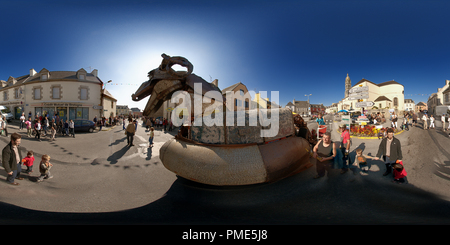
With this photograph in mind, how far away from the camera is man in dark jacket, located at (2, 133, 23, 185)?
182 cm

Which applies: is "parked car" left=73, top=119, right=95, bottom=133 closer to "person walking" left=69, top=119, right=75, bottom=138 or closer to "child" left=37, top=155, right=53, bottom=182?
"person walking" left=69, top=119, right=75, bottom=138

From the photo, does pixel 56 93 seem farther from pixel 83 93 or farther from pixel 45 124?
A: pixel 45 124

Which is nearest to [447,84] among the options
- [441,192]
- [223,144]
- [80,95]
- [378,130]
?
[378,130]

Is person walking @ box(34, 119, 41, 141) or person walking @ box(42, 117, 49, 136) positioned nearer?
person walking @ box(34, 119, 41, 141)

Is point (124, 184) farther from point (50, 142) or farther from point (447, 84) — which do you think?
point (447, 84)

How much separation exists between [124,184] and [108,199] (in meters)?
0.39

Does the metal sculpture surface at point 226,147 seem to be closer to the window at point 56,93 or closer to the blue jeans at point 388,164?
the blue jeans at point 388,164

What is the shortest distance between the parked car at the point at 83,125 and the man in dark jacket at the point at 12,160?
1883 mm

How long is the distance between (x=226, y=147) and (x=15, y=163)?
3050mm

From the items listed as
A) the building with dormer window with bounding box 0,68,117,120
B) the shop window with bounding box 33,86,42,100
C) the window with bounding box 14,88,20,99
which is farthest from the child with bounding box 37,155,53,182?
the window with bounding box 14,88,20,99

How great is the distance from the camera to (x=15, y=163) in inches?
74.3

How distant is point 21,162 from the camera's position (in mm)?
1957

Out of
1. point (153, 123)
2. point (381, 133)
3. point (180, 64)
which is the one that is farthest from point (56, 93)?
point (381, 133)

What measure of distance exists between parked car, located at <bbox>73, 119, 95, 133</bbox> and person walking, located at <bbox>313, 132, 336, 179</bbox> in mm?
5772
